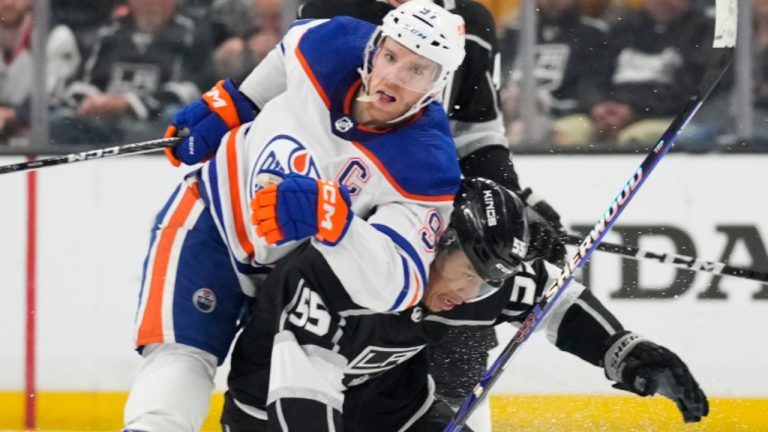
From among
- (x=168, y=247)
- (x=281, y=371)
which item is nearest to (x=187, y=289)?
(x=168, y=247)

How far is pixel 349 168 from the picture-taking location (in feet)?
8.99

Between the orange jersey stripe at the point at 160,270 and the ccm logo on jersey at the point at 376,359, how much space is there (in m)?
0.39

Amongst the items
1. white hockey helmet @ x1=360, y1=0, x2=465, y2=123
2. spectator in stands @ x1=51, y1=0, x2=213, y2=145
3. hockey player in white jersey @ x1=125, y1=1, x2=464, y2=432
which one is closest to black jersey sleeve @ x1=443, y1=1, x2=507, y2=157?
hockey player in white jersey @ x1=125, y1=1, x2=464, y2=432

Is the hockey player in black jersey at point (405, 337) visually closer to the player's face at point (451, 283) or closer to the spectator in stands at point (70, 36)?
the player's face at point (451, 283)

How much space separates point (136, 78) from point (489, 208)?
2.28 m

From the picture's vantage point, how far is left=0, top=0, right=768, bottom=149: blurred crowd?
14.9 feet

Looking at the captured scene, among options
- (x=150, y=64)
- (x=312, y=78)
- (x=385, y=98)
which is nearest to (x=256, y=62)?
(x=150, y=64)

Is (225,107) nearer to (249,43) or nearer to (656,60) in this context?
(249,43)

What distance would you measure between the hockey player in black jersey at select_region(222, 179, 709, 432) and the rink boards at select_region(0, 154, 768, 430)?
1328 millimetres

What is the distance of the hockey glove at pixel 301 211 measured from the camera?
2488mm

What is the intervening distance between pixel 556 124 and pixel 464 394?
1.36m

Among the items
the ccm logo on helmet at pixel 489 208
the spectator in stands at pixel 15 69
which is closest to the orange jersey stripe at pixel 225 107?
the ccm logo on helmet at pixel 489 208

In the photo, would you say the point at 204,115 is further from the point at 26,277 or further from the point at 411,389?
the point at 26,277

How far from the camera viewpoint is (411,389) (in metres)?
2.95
